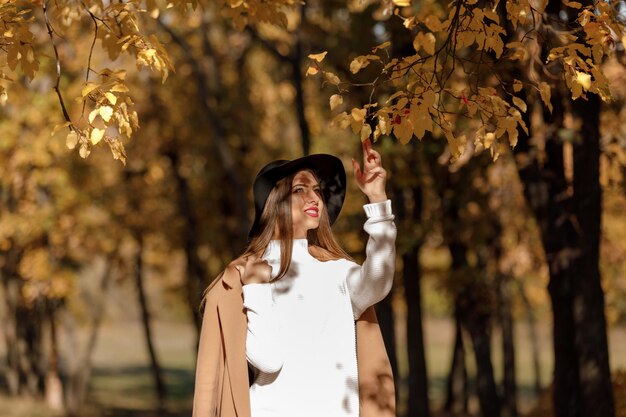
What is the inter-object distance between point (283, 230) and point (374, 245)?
1.80 feet

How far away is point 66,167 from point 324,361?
19.2 metres

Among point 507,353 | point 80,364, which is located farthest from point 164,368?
point 507,353

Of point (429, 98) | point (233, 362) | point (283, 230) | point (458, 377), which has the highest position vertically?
point (429, 98)

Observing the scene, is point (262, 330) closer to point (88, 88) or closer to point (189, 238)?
point (88, 88)

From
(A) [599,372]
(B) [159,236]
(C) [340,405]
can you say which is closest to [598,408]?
(A) [599,372]

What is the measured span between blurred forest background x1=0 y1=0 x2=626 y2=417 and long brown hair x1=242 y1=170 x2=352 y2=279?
0.61 meters

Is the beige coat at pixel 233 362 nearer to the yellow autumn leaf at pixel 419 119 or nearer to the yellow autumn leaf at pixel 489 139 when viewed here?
the yellow autumn leaf at pixel 419 119

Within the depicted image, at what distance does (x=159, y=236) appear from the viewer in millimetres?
28922

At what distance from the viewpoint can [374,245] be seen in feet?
17.1

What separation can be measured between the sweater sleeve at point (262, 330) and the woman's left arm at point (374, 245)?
1.27 feet

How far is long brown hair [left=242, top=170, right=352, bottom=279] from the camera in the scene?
5.54 metres

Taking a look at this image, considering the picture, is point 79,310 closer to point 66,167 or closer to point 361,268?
point 66,167

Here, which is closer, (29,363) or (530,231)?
(530,231)

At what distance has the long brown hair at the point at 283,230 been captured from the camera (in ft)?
18.2
